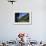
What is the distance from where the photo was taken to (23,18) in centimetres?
480

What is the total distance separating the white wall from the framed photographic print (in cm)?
15

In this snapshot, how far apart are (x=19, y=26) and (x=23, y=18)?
329mm

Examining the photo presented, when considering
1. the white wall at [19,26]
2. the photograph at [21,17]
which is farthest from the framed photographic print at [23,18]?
the white wall at [19,26]

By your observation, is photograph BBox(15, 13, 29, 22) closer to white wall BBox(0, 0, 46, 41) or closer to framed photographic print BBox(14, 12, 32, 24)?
framed photographic print BBox(14, 12, 32, 24)

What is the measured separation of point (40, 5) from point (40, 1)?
0.14m

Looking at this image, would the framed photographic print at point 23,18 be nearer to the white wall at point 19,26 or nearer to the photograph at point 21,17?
the photograph at point 21,17

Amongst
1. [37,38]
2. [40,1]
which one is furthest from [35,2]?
[37,38]

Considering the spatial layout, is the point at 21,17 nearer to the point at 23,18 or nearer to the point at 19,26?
the point at 23,18

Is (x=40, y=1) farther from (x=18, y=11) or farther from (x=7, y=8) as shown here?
(x=7, y=8)

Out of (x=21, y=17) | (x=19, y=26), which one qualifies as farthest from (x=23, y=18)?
(x=19, y=26)

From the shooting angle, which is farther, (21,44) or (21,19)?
(21,19)

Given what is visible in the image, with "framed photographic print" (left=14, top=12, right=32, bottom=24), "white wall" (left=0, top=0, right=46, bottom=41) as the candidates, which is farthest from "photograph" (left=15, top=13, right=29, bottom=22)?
"white wall" (left=0, top=0, right=46, bottom=41)

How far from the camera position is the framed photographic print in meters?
4.76

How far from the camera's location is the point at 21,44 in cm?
330
